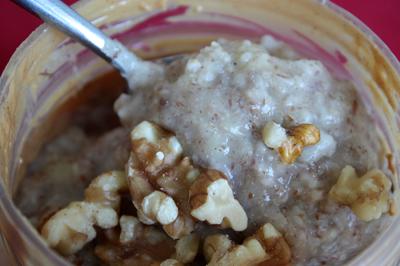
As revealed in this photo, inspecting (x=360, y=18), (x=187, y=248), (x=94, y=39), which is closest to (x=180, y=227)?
(x=187, y=248)

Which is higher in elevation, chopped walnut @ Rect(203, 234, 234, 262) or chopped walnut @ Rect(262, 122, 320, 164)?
chopped walnut @ Rect(262, 122, 320, 164)

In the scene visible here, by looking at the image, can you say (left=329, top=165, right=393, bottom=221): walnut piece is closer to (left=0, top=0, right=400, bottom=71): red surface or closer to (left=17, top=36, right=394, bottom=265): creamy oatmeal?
(left=17, top=36, right=394, bottom=265): creamy oatmeal

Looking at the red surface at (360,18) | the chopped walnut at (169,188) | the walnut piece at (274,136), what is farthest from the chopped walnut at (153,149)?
the red surface at (360,18)

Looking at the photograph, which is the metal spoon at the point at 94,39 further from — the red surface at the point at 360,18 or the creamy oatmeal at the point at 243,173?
the red surface at the point at 360,18

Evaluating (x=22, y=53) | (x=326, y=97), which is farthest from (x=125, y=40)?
(x=326, y=97)

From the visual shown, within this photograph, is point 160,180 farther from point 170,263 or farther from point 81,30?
point 81,30

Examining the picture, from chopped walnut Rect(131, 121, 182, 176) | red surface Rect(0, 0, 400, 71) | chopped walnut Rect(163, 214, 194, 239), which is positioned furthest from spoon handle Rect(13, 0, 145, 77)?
red surface Rect(0, 0, 400, 71)

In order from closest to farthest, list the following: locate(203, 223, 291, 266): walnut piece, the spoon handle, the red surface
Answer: locate(203, 223, 291, 266): walnut piece
the spoon handle
the red surface
